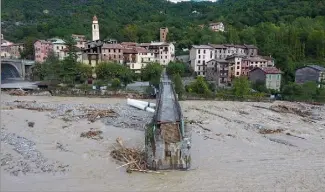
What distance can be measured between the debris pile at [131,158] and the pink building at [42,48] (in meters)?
33.6

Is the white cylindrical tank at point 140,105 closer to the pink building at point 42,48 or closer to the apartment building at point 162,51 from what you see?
the apartment building at point 162,51

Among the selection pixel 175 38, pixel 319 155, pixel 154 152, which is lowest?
pixel 319 155

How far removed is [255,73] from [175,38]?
773 inches

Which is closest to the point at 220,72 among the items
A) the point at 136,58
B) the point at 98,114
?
the point at 136,58

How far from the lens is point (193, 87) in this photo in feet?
108

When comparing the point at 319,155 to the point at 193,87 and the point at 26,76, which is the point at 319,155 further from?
the point at 26,76

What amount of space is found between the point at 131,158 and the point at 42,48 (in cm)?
3576

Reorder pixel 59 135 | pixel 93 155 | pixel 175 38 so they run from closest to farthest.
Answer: pixel 93 155, pixel 59 135, pixel 175 38

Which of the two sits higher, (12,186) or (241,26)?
(241,26)

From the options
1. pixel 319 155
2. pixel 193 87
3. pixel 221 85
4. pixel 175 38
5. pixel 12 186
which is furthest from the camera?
pixel 175 38

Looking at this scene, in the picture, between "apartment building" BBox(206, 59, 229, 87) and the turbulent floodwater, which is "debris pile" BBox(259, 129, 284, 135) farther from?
"apartment building" BBox(206, 59, 229, 87)

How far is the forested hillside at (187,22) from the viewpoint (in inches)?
1775

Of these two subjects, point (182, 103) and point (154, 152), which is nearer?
point (154, 152)

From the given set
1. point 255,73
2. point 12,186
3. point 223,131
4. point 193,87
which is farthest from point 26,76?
point 12,186
